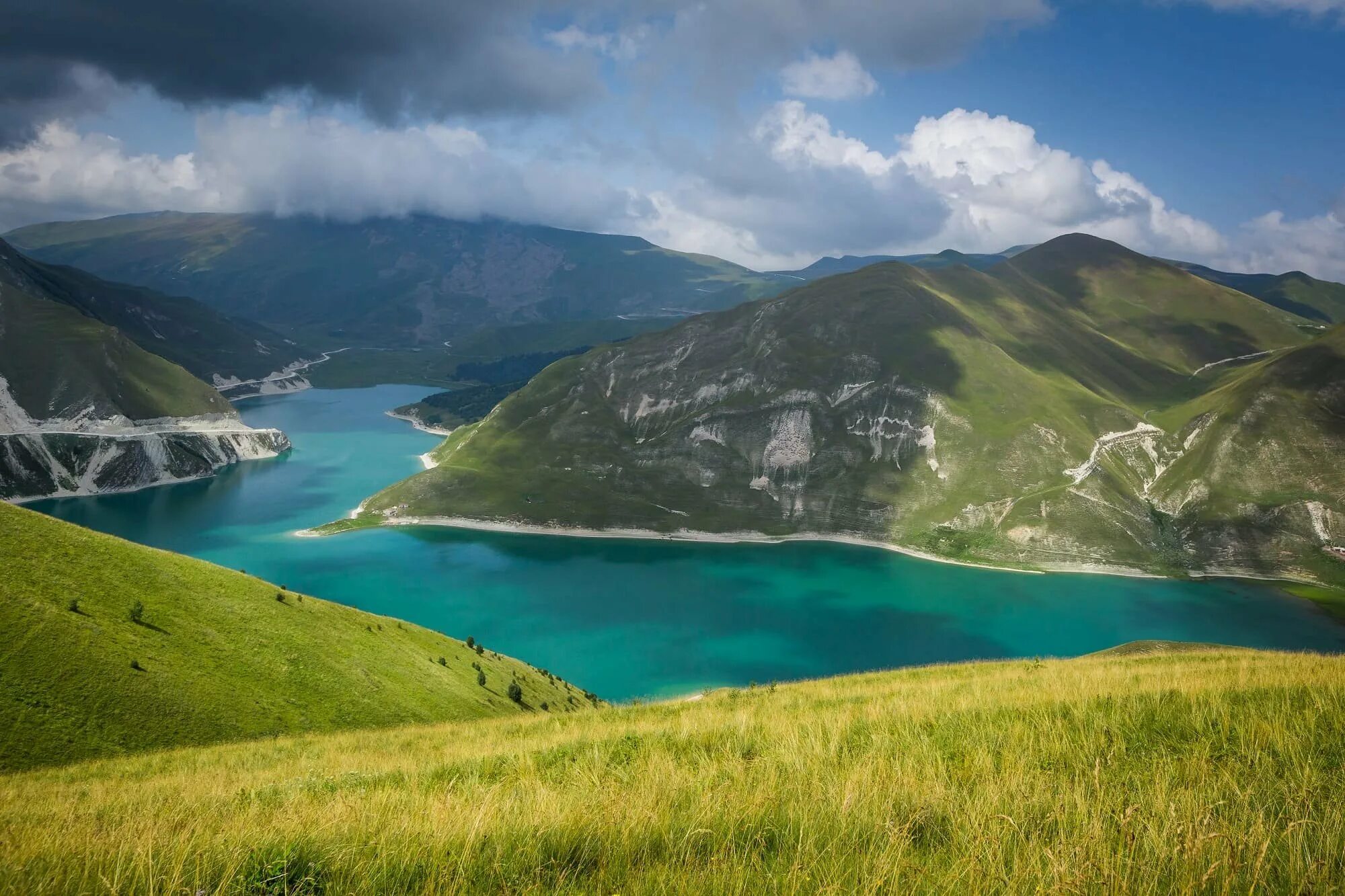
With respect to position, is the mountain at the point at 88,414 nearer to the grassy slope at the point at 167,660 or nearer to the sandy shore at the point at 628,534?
the sandy shore at the point at 628,534

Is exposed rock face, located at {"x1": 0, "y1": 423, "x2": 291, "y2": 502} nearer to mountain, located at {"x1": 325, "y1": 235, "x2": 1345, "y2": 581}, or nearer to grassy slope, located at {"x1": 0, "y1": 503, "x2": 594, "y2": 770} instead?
mountain, located at {"x1": 325, "y1": 235, "x2": 1345, "y2": 581}

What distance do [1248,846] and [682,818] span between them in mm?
2871

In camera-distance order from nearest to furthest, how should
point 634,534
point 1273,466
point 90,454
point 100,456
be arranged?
1. point 1273,466
2. point 634,534
3. point 90,454
4. point 100,456

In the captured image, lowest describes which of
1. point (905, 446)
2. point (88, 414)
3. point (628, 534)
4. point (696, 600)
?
point (696, 600)

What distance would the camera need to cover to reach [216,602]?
2955cm

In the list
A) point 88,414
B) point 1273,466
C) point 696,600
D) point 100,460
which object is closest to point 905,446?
point 1273,466

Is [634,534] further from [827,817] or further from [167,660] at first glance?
[827,817]

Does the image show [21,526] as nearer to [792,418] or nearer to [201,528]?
[201,528]

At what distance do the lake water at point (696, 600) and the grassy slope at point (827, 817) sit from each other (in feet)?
227

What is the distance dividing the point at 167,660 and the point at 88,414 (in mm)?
182418

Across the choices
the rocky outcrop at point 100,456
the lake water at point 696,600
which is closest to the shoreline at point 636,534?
the lake water at point 696,600

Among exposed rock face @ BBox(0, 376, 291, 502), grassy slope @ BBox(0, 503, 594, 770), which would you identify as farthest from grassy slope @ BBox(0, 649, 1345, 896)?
exposed rock face @ BBox(0, 376, 291, 502)

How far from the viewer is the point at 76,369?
165375 millimetres

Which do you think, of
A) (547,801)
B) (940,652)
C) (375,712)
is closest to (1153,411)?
(940,652)
